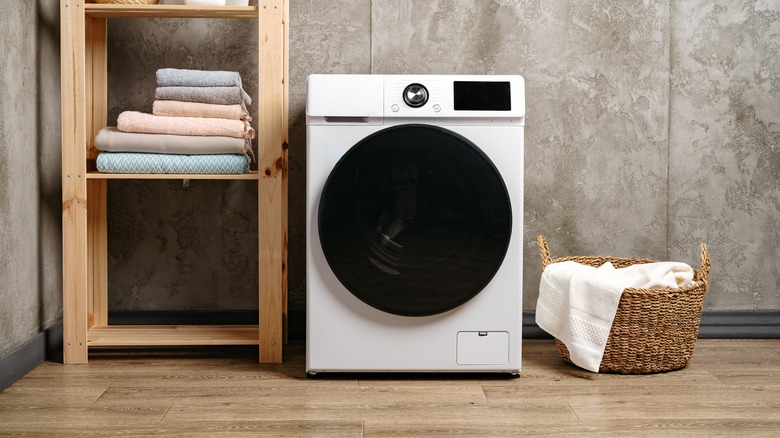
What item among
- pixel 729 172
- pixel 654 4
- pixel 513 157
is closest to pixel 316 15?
pixel 513 157

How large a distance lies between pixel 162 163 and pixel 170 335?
0.52m

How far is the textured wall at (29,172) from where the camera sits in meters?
1.97

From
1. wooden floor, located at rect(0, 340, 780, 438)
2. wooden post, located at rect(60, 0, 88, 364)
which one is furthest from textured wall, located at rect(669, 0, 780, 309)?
wooden post, located at rect(60, 0, 88, 364)

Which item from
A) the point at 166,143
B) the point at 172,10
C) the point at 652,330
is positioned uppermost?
the point at 172,10

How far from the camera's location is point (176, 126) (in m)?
2.14

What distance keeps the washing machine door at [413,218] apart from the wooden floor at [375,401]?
28 cm

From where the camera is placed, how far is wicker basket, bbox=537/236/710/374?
6.70ft

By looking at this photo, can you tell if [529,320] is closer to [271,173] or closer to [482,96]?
[482,96]

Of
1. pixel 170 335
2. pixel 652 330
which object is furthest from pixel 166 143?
pixel 652 330

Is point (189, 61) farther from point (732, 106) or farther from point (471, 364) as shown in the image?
point (732, 106)

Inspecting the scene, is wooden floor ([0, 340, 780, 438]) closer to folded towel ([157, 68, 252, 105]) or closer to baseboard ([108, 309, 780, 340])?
baseboard ([108, 309, 780, 340])

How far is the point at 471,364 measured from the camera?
2.03m

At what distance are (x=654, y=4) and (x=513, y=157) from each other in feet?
3.09

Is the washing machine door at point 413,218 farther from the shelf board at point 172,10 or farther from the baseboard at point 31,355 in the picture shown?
the baseboard at point 31,355
